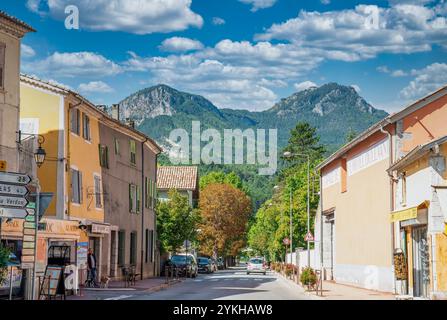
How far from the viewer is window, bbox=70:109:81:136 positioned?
35.1m

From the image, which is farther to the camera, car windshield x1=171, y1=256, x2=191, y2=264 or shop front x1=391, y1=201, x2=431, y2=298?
car windshield x1=171, y1=256, x2=191, y2=264

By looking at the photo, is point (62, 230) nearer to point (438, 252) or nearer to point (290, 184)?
point (438, 252)

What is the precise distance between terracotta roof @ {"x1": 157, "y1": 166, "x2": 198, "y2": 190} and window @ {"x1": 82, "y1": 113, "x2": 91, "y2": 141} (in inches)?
1794

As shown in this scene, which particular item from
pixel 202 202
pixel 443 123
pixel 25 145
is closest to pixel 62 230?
pixel 25 145

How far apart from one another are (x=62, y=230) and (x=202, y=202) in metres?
62.7

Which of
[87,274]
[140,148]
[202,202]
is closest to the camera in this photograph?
[87,274]

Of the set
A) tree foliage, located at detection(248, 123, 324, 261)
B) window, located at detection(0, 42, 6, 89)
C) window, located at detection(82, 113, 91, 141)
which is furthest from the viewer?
tree foliage, located at detection(248, 123, 324, 261)

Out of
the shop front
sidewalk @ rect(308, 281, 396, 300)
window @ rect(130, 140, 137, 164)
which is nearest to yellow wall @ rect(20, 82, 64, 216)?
sidewalk @ rect(308, 281, 396, 300)

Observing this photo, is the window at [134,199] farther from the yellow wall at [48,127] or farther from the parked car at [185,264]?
the yellow wall at [48,127]

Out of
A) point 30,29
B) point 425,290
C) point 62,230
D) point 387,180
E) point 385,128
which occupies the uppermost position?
point 30,29

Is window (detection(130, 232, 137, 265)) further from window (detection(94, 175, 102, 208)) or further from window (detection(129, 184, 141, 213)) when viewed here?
window (detection(94, 175, 102, 208))

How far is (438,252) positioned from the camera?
2414 centimetres

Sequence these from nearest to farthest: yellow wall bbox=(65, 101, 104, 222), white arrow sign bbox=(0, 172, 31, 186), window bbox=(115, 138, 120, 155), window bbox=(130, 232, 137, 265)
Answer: white arrow sign bbox=(0, 172, 31, 186), yellow wall bbox=(65, 101, 104, 222), window bbox=(115, 138, 120, 155), window bbox=(130, 232, 137, 265)
